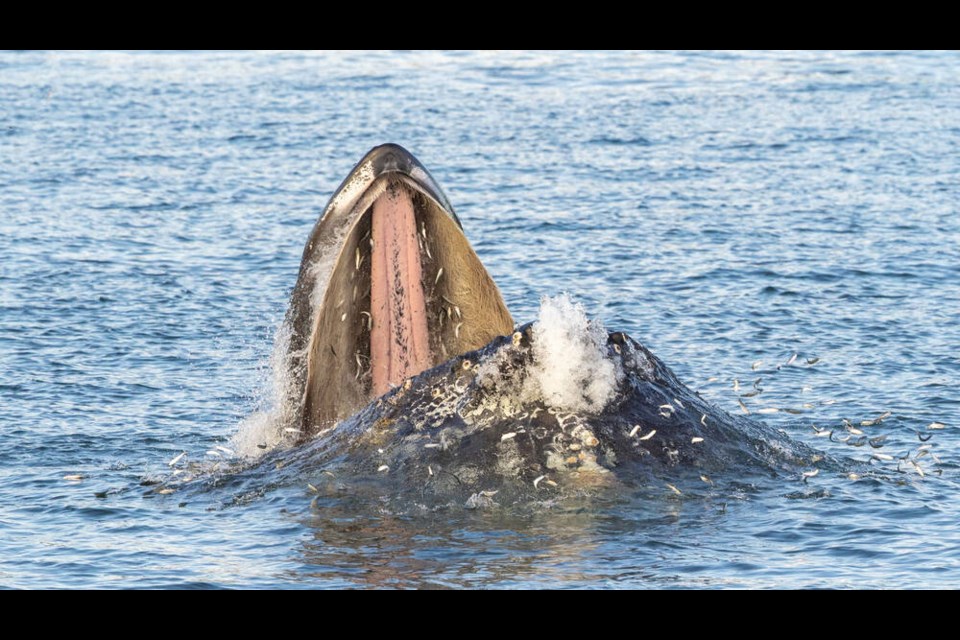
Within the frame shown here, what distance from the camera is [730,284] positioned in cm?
2294

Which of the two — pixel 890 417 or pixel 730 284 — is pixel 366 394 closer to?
pixel 890 417

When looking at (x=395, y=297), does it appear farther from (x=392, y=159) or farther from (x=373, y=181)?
(x=392, y=159)

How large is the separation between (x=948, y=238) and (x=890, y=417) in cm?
996

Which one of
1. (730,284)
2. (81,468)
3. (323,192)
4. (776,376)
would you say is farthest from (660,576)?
(323,192)

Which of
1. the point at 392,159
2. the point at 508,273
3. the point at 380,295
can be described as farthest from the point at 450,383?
the point at 508,273

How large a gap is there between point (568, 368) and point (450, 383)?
3.28 feet

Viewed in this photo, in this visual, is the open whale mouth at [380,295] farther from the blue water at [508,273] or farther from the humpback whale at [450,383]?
the blue water at [508,273]

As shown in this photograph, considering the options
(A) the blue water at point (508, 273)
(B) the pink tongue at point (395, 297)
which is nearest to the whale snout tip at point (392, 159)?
(B) the pink tongue at point (395, 297)

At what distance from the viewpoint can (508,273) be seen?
77.3 ft

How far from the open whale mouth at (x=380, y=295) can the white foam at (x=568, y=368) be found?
1.09m

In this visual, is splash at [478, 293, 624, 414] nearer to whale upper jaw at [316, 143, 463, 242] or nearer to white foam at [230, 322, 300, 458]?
whale upper jaw at [316, 143, 463, 242]

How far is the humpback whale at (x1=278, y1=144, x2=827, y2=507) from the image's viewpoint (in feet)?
38.4

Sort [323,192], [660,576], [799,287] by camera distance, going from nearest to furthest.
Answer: [660,576], [799,287], [323,192]

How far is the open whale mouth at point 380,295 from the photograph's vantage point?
41.0ft
